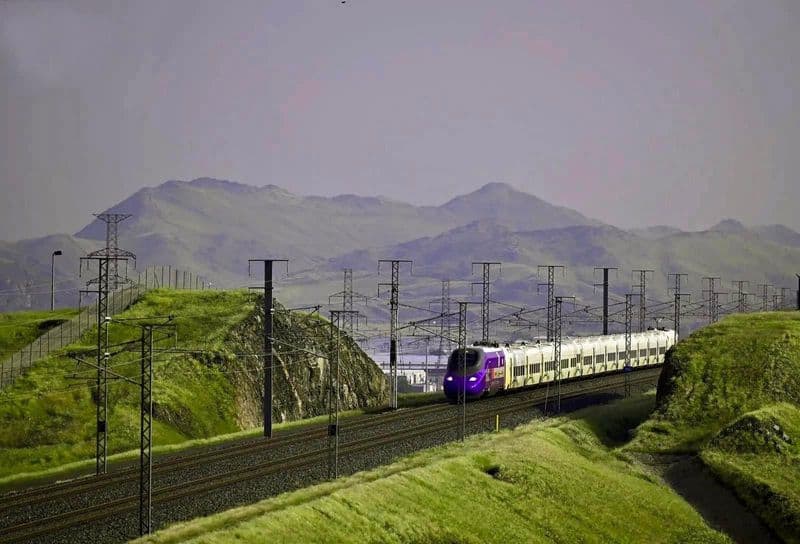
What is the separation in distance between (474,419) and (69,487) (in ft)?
107

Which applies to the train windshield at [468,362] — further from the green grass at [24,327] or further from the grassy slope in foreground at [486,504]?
the green grass at [24,327]

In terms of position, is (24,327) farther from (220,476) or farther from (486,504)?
(486,504)

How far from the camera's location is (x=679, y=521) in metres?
59.5

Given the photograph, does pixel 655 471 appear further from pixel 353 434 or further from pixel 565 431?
pixel 353 434

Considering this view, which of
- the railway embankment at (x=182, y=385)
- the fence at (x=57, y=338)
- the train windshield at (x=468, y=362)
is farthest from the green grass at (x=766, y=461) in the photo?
the fence at (x=57, y=338)

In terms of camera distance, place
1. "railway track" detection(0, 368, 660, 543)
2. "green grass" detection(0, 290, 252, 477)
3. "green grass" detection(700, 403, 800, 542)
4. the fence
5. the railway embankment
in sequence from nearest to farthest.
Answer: "railway track" detection(0, 368, 660, 543), "green grass" detection(700, 403, 800, 542), "green grass" detection(0, 290, 252, 477), the railway embankment, the fence

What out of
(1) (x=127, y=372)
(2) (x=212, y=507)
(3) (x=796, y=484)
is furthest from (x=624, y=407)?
(2) (x=212, y=507)

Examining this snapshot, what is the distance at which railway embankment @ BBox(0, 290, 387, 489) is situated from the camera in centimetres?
7288

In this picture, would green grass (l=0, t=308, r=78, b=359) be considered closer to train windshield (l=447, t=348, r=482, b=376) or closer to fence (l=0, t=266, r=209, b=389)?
fence (l=0, t=266, r=209, b=389)

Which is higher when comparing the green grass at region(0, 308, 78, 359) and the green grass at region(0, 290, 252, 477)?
the green grass at region(0, 308, 78, 359)

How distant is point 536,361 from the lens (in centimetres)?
10075

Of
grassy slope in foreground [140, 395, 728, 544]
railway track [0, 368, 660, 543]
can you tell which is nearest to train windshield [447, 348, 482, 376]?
railway track [0, 368, 660, 543]

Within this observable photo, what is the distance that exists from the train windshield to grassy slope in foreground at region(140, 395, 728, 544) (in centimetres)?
1531

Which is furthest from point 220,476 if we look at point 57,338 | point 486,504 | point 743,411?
point 57,338
